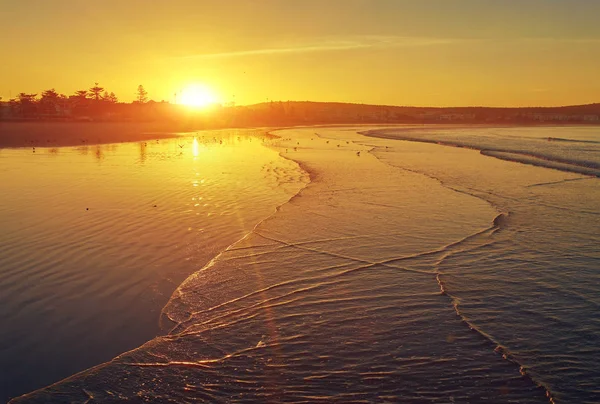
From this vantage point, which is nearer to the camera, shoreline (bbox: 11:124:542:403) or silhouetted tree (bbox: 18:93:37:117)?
shoreline (bbox: 11:124:542:403)

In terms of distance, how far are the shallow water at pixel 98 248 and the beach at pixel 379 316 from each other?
0.35m

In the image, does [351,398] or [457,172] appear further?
[457,172]

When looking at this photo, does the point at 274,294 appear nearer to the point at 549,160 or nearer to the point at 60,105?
the point at 549,160

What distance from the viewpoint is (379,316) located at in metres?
6.06

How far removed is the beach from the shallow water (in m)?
0.35

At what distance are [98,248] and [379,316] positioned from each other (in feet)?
17.8

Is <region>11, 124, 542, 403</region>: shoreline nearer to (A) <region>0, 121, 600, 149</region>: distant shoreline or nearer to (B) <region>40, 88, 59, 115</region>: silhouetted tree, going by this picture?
(A) <region>0, 121, 600, 149</region>: distant shoreline

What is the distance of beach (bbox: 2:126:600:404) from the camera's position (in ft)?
14.8

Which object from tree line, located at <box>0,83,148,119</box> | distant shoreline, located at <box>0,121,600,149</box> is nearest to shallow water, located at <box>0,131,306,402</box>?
distant shoreline, located at <box>0,121,600,149</box>

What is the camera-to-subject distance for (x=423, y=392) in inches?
175

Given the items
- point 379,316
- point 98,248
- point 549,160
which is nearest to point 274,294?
point 379,316

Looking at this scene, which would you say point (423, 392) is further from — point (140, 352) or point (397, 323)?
point (140, 352)

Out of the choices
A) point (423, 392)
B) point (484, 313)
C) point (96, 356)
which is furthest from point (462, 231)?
point (96, 356)

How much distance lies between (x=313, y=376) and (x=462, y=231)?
6.42 metres
